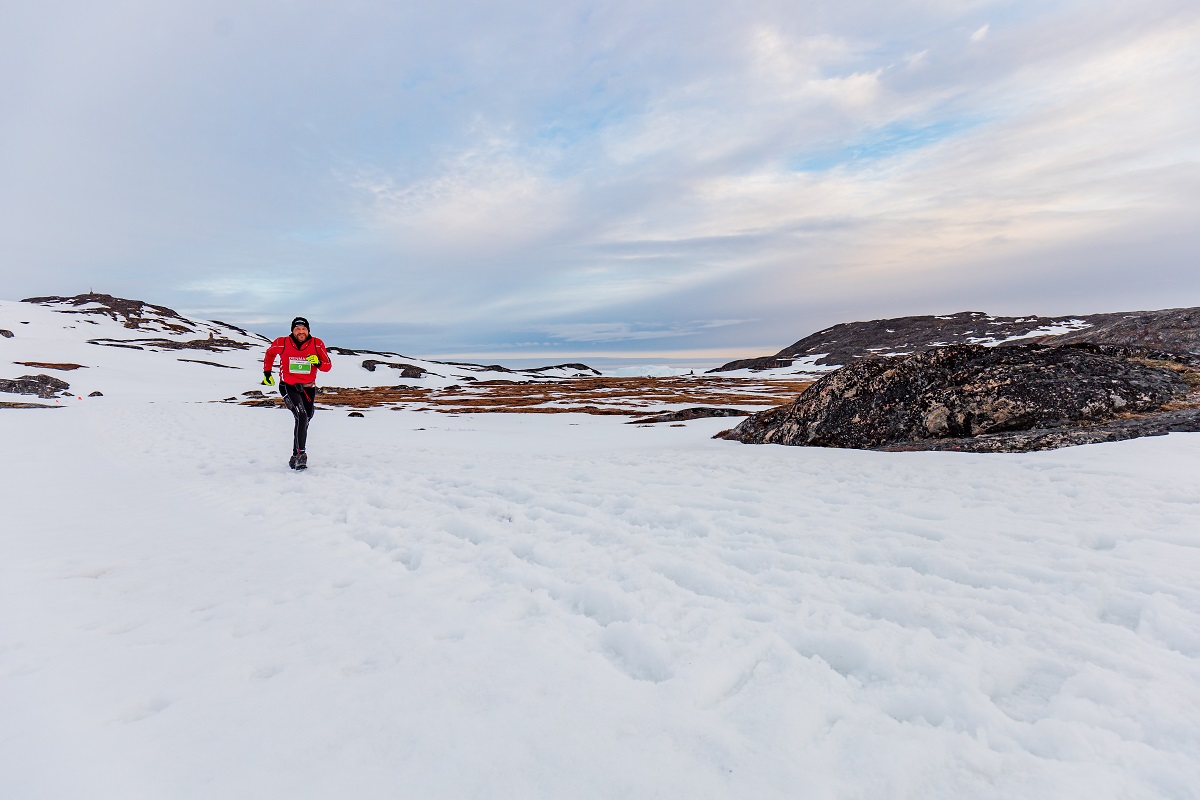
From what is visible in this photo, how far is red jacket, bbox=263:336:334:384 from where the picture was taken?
9.95 meters

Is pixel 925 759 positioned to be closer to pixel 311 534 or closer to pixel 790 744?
pixel 790 744

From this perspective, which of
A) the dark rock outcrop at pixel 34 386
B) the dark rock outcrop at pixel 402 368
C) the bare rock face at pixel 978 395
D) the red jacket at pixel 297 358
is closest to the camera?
the bare rock face at pixel 978 395

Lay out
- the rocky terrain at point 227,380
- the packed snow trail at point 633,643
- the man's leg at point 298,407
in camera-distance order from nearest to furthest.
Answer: the packed snow trail at point 633,643 → the man's leg at point 298,407 → the rocky terrain at point 227,380

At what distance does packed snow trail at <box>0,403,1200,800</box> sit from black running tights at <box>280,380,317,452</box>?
3.49 m

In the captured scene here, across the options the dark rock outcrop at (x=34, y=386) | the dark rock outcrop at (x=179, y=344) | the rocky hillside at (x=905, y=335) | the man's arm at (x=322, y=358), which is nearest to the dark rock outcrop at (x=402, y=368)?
the dark rock outcrop at (x=179, y=344)

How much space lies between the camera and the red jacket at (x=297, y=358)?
392 inches

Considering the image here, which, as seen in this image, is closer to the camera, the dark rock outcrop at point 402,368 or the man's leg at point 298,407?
the man's leg at point 298,407

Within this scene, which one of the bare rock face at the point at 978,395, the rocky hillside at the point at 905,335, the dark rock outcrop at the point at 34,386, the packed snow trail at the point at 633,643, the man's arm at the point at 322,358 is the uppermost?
the rocky hillside at the point at 905,335

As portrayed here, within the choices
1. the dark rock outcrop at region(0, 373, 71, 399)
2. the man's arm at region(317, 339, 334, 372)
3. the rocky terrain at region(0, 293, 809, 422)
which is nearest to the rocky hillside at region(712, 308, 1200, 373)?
the rocky terrain at region(0, 293, 809, 422)

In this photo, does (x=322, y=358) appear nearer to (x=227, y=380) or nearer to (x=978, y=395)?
(x=978, y=395)

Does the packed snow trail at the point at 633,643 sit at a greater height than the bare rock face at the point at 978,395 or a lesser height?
lesser

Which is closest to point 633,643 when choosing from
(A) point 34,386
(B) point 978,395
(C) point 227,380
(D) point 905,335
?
(B) point 978,395

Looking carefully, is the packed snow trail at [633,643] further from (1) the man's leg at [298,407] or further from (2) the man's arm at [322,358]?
(2) the man's arm at [322,358]

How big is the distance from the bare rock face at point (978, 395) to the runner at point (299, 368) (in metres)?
9.26
